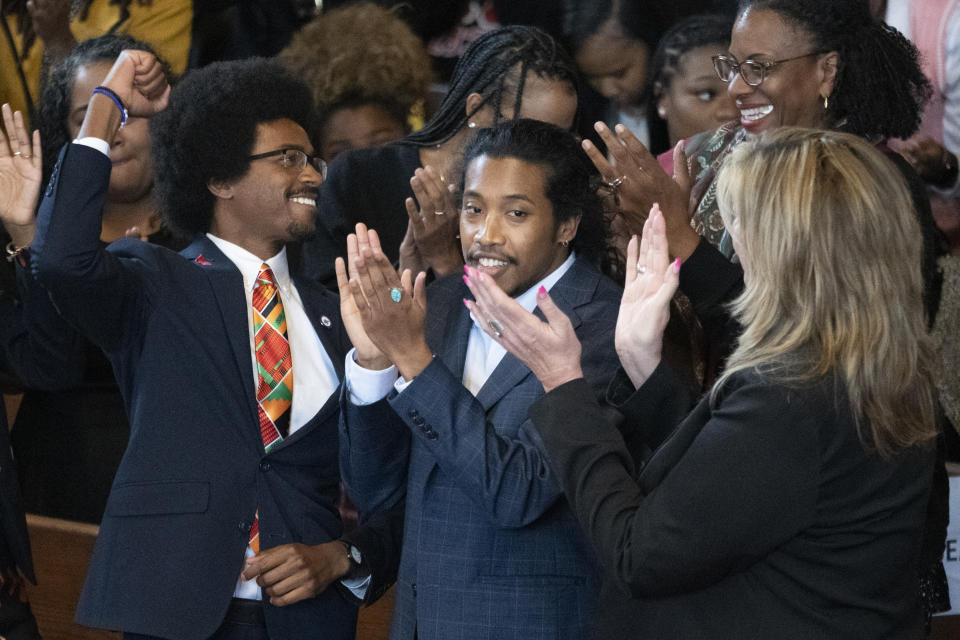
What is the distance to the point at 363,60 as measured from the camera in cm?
387

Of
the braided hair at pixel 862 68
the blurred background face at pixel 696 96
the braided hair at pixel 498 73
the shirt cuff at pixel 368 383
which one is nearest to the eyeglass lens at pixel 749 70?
the braided hair at pixel 862 68

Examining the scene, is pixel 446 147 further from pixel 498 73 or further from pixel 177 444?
pixel 177 444

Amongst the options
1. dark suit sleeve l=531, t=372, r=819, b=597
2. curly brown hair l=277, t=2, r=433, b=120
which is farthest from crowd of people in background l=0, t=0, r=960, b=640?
curly brown hair l=277, t=2, r=433, b=120

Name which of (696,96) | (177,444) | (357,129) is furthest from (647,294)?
(357,129)

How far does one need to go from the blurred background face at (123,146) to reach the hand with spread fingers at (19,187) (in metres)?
0.84

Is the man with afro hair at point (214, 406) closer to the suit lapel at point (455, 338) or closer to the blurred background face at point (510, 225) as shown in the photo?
the suit lapel at point (455, 338)

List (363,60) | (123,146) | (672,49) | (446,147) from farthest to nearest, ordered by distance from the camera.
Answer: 1. (363,60)
2. (672,49)
3. (123,146)
4. (446,147)

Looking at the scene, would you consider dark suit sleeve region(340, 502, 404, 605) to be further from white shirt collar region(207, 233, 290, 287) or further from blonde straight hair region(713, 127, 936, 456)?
blonde straight hair region(713, 127, 936, 456)

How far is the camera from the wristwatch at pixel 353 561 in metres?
2.40

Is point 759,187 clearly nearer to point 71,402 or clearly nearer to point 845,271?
point 845,271

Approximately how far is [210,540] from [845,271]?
1.27m

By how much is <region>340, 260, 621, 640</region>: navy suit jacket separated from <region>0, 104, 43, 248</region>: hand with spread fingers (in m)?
0.80

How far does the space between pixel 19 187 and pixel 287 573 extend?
0.96 meters

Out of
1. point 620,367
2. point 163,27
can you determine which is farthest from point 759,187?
point 163,27
